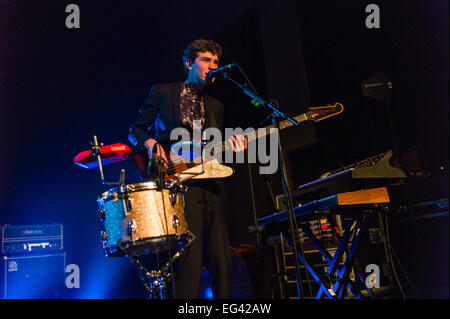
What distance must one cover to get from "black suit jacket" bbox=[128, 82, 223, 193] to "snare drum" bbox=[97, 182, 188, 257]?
1.58 ft

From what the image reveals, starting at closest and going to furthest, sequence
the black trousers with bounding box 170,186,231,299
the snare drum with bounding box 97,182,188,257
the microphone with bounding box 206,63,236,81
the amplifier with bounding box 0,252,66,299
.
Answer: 1. the snare drum with bounding box 97,182,188,257
2. the black trousers with bounding box 170,186,231,299
3. the microphone with bounding box 206,63,236,81
4. the amplifier with bounding box 0,252,66,299

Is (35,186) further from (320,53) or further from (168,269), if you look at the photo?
(320,53)

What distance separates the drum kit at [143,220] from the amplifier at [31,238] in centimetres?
243

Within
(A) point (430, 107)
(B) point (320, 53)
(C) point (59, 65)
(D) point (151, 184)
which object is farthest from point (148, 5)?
(A) point (430, 107)

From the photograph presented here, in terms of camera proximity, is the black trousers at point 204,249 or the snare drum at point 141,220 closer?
A: the snare drum at point 141,220

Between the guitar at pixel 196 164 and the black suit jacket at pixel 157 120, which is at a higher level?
the black suit jacket at pixel 157 120

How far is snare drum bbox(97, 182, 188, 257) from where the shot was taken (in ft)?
6.73

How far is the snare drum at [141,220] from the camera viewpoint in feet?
6.73

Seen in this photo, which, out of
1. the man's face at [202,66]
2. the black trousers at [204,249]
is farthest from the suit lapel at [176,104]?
the black trousers at [204,249]

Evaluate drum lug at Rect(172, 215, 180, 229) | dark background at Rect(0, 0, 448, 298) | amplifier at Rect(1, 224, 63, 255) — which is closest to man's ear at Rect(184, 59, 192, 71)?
drum lug at Rect(172, 215, 180, 229)

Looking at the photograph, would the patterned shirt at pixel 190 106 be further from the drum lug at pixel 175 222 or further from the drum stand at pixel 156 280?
the drum stand at pixel 156 280
